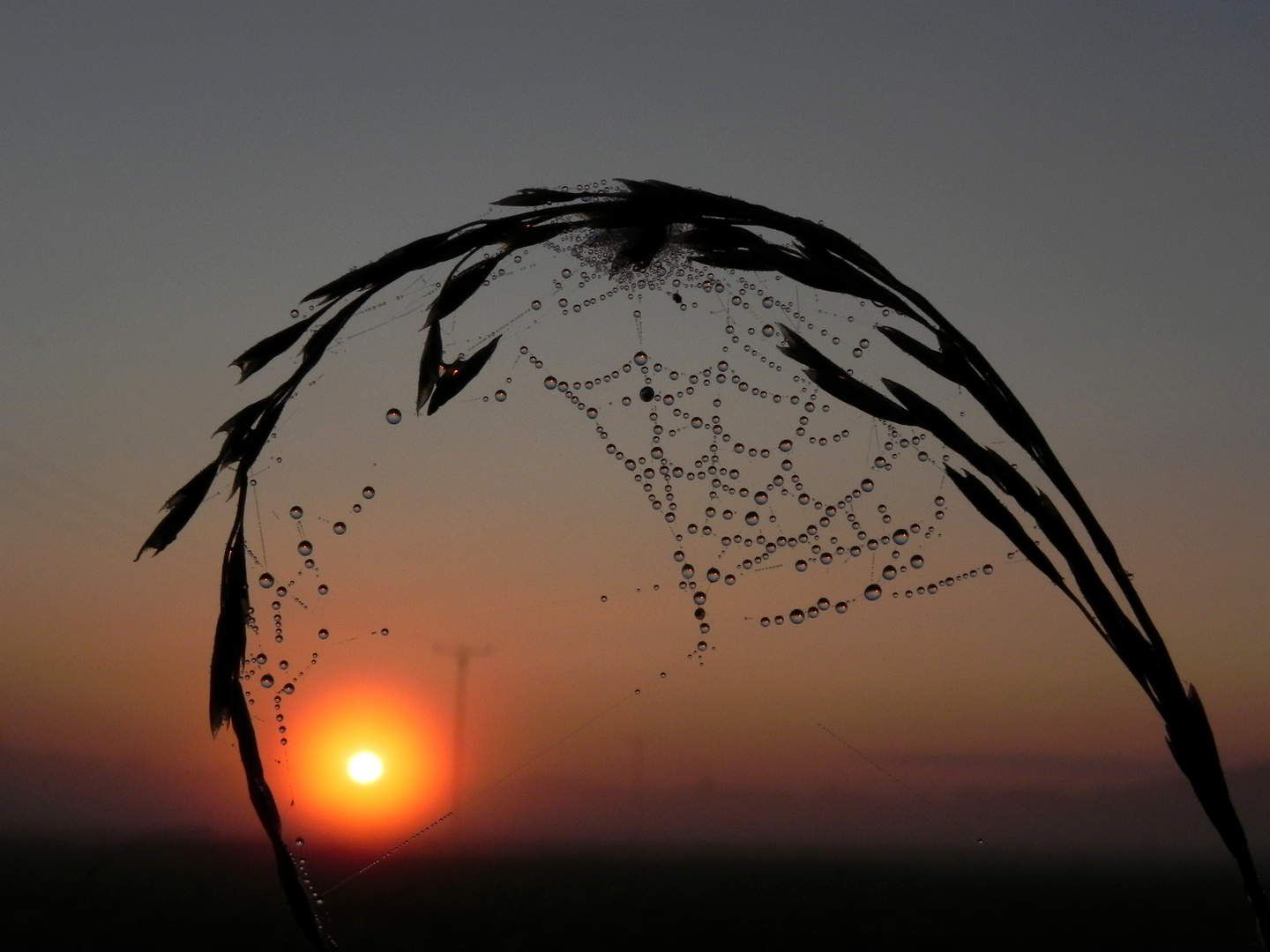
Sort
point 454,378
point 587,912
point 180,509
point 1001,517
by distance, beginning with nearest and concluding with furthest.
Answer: point 1001,517 → point 180,509 → point 454,378 → point 587,912

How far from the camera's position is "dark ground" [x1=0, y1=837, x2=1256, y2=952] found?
46.2 meters

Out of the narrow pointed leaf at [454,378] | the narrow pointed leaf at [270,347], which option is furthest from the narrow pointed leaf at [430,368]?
the narrow pointed leaf at [270,347]

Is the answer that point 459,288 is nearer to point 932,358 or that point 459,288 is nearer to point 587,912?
point 932,358

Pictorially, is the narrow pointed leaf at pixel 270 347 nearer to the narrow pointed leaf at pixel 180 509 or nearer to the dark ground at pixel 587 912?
the narrow pointed leaf at pixel 180 509

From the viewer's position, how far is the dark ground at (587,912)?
46250mm

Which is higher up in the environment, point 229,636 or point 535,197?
point 535,197

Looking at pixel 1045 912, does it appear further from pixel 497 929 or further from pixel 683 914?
pixel 497 929

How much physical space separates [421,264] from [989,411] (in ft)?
1.77

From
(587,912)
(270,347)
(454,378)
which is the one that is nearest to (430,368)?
(454,378)

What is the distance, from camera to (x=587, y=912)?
5556 cm

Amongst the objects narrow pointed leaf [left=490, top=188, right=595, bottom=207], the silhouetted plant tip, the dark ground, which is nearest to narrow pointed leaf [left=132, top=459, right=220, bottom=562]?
the silhouetted plant tip

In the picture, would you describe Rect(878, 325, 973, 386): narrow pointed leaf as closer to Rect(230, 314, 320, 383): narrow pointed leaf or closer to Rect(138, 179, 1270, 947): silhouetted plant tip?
Rect(138, 179, 1270, 947): silhouetted plant tip

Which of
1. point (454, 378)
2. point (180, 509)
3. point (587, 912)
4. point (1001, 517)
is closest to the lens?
point (1001, 517)

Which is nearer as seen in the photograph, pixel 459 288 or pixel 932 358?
pixel 932 358
